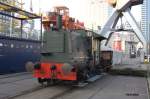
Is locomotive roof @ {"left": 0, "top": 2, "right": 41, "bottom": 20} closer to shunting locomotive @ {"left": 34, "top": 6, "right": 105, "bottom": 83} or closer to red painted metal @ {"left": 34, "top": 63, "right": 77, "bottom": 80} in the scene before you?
shunting locomotive @ {"left": 34, "top": 6, "right": 105, "bottom": 83}

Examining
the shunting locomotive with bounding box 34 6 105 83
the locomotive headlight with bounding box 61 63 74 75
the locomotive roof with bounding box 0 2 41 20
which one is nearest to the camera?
the locomotive headlight with bounding box 61 63 74 75

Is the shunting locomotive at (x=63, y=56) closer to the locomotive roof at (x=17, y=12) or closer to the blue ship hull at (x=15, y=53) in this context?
the blue ship hull at (x=15, y=53)

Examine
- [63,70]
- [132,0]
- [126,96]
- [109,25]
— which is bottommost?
[126,96]

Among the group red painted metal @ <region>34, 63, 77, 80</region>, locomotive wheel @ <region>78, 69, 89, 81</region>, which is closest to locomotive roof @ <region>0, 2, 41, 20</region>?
red painted metal @ <region>34, 63, 77, 80</region>

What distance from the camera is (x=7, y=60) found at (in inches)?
896

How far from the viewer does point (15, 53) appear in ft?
78.2

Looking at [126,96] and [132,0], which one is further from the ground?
[132,0]

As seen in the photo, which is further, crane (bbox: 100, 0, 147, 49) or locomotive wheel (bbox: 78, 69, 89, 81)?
crane (bbox: 100, 0, 147, 49)

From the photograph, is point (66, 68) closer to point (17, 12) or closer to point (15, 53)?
point (15, 53)

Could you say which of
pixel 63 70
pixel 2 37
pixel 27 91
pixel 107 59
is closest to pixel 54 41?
pixel 63 70

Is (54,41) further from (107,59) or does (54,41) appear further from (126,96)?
(107,59)

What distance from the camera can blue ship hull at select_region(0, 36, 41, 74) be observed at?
2214cm

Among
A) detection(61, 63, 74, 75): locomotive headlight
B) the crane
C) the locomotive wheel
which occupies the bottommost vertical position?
the locomotive wheel

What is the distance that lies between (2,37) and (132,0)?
62.5 metres
